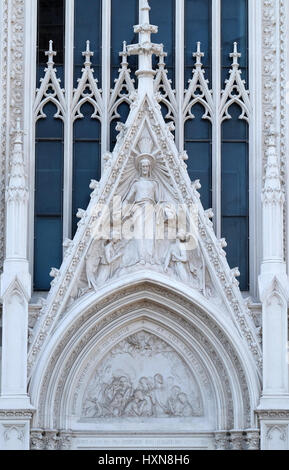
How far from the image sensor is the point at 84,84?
2620cm

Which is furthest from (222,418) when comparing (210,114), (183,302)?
(210,114)

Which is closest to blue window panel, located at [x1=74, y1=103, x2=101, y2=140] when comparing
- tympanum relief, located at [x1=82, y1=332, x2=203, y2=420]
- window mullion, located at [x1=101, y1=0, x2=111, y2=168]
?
window mullion, located at [x1=101, y1=0, x2=111, y2=168]

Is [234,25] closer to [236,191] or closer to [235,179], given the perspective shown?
[235,179]

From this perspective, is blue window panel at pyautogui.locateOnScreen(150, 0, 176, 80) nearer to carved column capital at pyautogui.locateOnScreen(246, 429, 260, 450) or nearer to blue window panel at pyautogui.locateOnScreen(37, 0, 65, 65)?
blue window panel at pyautogui.locateOnScreen(37, 0, 65, 65)

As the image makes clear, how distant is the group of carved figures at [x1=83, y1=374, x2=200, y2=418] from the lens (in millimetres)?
25094

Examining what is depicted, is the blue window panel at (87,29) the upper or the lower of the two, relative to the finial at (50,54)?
upper

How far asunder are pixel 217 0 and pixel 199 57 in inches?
32.6

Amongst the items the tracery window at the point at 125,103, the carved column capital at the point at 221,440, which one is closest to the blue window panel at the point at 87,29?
the tracery window at the point at 125,103

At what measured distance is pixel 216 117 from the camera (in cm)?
2612

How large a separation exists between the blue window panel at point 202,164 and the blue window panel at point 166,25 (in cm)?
111

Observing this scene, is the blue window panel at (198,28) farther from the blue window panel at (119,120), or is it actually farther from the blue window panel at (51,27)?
the blue window panel at (51,27)

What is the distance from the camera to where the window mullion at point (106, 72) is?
2600 cm

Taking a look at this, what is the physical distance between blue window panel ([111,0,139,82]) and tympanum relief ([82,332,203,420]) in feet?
12.2

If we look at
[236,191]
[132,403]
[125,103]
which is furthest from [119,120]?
[132,403]
